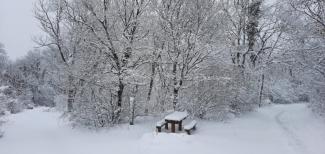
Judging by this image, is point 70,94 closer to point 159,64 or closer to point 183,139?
→ point 159,64

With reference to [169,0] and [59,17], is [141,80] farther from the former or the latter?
[59,17]

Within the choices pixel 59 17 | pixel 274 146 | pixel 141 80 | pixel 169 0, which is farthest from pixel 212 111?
pixel 59 17

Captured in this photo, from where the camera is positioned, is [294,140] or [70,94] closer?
[294,140]

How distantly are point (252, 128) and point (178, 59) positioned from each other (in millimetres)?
4761

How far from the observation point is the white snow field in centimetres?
1027

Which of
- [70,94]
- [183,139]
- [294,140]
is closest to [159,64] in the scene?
[70,94]

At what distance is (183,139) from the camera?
10945 mm

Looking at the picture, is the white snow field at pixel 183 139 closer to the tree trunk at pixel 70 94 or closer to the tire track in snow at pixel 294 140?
the tire track in snow at pixel 294 140

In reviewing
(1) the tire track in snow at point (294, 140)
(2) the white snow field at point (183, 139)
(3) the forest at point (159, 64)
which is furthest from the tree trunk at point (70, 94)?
(1) the tire track in snow at point (294, 140)

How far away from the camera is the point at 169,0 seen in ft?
48.8

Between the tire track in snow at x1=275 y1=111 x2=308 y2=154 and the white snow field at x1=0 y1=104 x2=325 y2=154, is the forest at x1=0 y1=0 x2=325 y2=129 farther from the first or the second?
the tire track in snow at x1=275 y1=111 x2=308 y2=154

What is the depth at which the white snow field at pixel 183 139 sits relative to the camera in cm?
1027

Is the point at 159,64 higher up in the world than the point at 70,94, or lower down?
higher up

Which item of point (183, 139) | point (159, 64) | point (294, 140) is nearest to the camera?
point (183, 139)
